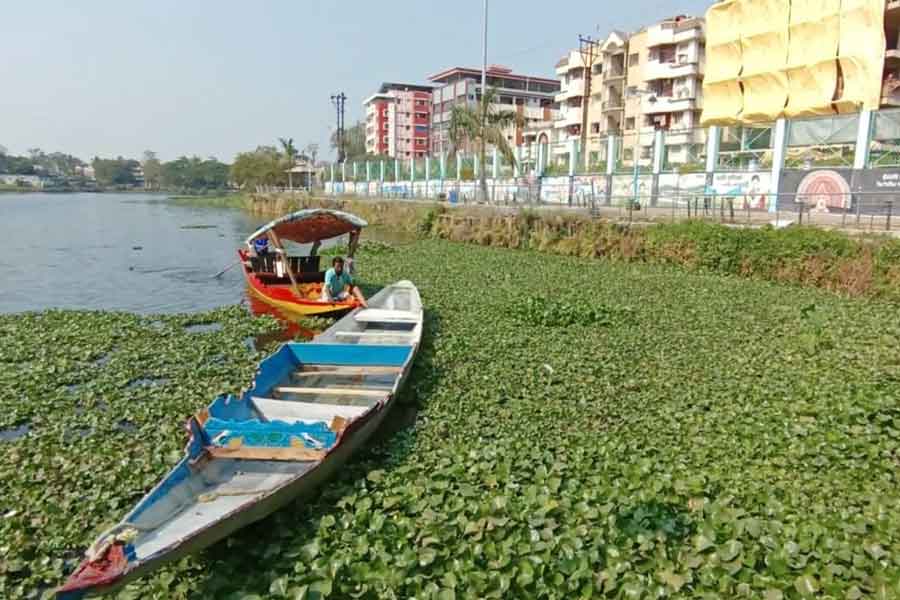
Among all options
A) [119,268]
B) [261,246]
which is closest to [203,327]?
[261,246]

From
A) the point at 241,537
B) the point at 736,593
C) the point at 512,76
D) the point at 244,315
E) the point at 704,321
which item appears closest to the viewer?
the point at 736,593

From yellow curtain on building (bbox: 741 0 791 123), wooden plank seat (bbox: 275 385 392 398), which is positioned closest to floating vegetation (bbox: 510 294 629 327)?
wooden plank seat (bbox: 275 385 392 398)

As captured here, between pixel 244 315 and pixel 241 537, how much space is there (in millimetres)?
8789

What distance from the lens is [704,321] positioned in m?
10.8

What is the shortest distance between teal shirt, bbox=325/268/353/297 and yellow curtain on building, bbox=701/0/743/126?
26991 mm

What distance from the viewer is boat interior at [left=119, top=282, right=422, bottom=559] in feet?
14.6

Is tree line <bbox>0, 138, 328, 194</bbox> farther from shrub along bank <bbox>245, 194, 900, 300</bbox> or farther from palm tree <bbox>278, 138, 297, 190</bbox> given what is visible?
shrub along bank <bbox>245, 194, 900, 300</bbox>

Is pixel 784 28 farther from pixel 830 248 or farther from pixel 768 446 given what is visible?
pixel 768 446

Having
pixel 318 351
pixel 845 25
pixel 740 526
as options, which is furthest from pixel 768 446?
pixel 845 25

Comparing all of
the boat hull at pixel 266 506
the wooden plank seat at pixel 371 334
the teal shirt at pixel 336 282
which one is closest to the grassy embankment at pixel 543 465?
the boat hull at pixel 266 506

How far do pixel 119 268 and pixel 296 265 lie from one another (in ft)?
33.9

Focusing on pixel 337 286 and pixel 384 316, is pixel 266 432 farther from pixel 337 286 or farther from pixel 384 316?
pixel 337 286

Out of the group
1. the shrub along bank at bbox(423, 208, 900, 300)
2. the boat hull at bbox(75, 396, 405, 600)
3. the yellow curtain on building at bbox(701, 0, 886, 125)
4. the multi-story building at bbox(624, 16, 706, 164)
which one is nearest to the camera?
the boat hull at bbox(75, 396, 405, 600)

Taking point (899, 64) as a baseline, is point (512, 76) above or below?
above
